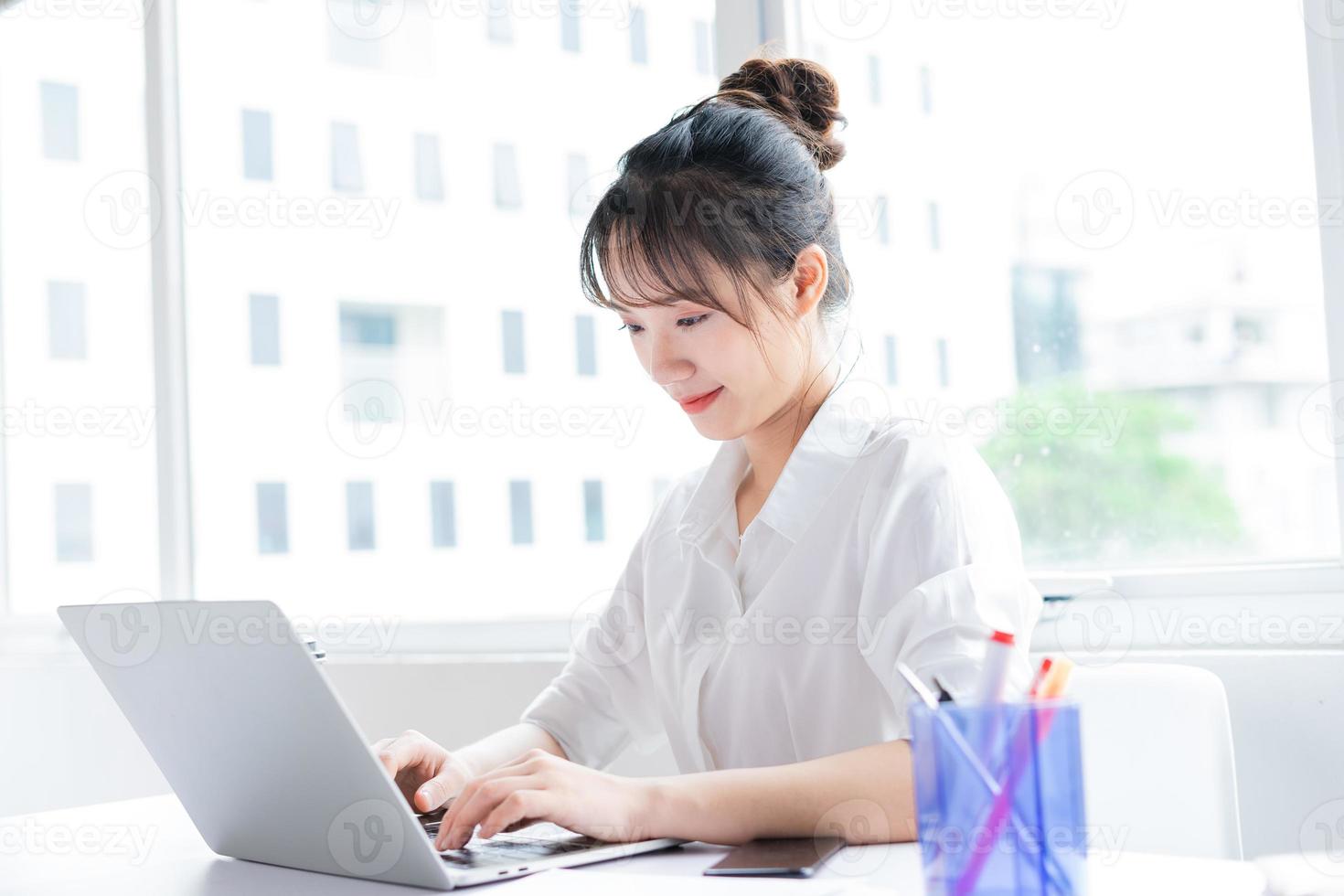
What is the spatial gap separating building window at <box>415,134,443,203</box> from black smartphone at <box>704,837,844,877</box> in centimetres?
177

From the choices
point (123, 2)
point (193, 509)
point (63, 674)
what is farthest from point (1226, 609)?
point (123, 2)

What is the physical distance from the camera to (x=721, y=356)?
127cm

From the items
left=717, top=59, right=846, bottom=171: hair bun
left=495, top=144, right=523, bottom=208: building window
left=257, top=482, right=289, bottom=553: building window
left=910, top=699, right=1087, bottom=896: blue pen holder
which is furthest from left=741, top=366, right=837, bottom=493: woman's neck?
left=257, top=482, right=289, bottom=553: building window

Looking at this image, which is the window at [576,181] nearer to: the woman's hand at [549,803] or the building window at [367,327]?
the building window at [367,327]

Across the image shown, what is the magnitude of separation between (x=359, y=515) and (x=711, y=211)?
149cm

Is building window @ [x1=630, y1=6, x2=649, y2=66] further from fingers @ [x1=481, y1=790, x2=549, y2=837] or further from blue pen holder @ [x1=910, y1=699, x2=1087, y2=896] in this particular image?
blue pen holder @ [x1=910, y1=699, x2=1087, y2=896]

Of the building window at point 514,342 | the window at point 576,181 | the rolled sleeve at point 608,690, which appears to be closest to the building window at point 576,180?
the window at point 576,181

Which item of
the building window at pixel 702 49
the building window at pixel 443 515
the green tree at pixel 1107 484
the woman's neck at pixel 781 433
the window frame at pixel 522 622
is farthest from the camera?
the building window at pixel 443 515

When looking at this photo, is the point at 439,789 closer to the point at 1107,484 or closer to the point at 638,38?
the point at 1107,484

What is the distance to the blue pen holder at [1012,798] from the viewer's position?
0.64 meters

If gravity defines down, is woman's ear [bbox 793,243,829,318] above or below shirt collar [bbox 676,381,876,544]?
above

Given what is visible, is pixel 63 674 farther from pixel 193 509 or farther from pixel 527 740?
pixel 527 740

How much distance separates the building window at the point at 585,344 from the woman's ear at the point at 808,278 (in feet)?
3.24

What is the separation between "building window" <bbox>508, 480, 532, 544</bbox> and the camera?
7.70 feet
